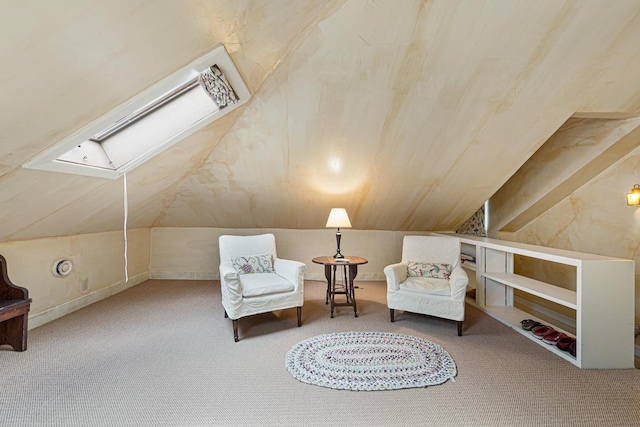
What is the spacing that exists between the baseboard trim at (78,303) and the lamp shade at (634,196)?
5441 mm

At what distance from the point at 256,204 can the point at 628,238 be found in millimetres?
3930

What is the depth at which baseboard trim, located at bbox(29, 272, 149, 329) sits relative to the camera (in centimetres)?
289

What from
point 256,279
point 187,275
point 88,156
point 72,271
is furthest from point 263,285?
point 187,275

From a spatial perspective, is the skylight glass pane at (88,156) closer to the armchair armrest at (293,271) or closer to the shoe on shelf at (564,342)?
the armchair armrest at (293,271)

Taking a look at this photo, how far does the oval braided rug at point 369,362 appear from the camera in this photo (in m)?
2.01

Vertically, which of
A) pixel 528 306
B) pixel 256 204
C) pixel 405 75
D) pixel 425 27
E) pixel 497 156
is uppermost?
pixel 425 27

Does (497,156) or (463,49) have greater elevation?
(463,49)

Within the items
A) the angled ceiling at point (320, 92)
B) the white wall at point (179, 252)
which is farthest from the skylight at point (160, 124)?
the white wall at point (179, 252)

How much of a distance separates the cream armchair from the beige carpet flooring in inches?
8.0

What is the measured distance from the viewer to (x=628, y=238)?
10.3 feet

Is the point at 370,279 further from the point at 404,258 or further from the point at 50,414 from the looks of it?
the point at 50,414

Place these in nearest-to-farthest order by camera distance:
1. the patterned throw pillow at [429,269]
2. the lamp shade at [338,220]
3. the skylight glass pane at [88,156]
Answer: the skylight glass pane at [88,156]
the patterned throw pillow at [429,269]
the lamp shade at [338,220]

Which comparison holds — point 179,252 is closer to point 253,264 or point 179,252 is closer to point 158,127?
point 253,264

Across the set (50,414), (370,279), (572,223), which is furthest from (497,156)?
(50,414)
